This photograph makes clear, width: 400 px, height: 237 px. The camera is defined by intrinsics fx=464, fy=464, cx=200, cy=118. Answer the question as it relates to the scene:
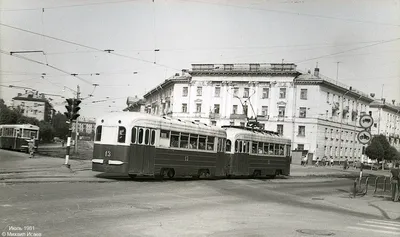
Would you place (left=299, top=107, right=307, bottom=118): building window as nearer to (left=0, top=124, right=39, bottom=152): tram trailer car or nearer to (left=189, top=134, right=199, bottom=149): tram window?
(left=0, top=124, right=39, bottom=152): tram trailer car

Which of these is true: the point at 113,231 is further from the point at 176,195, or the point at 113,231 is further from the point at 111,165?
the point at 111,165

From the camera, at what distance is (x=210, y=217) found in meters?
11.2

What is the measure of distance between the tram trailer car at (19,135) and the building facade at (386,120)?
213 feet

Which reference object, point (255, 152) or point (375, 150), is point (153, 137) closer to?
point (255, 152)

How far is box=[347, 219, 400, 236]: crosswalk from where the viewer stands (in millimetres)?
10500

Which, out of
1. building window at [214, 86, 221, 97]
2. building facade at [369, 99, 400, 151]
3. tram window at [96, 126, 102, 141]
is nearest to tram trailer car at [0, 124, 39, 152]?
tram window at [96, 126, 102, 141]

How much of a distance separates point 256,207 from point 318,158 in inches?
2313

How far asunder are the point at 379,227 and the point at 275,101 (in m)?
61.9

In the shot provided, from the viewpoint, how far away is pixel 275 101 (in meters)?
Answer: 72.4

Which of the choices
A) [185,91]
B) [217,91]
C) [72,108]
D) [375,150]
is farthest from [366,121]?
[375,150]

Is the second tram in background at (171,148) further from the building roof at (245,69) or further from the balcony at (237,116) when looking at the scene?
the building roof at (245,69)

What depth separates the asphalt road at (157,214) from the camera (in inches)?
348

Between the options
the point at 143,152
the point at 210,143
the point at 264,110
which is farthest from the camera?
the point at 264,110

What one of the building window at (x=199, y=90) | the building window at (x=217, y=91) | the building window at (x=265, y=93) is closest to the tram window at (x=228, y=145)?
the building window at (x=265, y=93)
